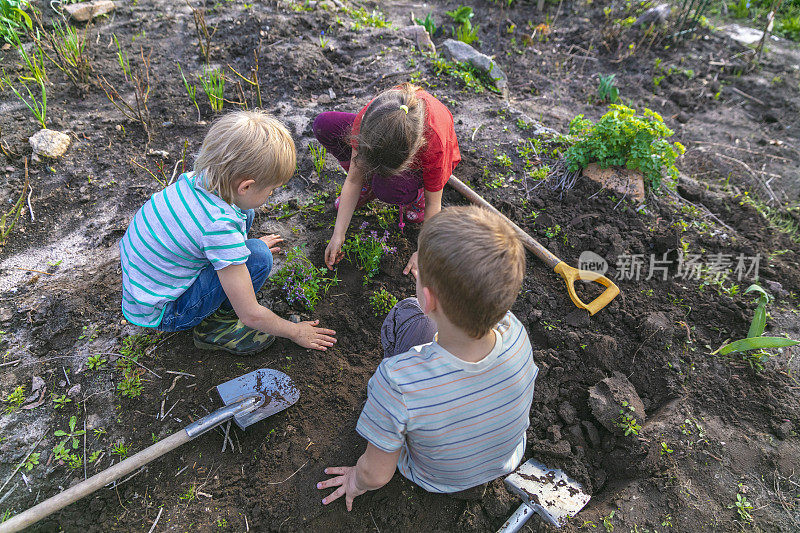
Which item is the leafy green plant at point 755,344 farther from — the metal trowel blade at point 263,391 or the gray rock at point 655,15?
the gray rock at point 655,15

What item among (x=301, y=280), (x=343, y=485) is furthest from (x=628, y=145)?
(x=343, y=485)

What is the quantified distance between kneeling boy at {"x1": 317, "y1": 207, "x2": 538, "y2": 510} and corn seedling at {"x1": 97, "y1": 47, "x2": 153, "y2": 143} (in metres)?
3.04

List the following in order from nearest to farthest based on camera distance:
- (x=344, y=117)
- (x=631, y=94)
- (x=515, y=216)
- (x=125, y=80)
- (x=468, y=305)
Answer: (x=468, y=305), (x=344, y=117), (x=515, y=216), (x=125, y=80), (x=631, y=94)

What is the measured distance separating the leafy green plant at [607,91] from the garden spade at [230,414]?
14.1 ft

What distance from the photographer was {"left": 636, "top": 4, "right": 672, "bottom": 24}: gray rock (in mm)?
5742

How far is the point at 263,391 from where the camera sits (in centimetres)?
224

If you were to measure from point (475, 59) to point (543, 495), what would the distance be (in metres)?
4.09

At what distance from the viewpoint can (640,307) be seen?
111 inches

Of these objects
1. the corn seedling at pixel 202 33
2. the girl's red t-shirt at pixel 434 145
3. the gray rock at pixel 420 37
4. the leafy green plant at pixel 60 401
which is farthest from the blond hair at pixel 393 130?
the gray rock at pixel 420 37

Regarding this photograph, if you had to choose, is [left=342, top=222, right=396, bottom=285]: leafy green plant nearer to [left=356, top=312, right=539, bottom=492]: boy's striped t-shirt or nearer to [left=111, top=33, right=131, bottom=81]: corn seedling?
[left=356, top=312, right=539, bottom=492]: boy's striped t-shirt

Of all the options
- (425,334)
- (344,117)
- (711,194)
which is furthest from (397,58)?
(425,334)

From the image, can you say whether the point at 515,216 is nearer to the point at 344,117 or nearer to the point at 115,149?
the point at 344,117

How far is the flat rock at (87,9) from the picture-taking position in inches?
179

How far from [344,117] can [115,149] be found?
1876mm
